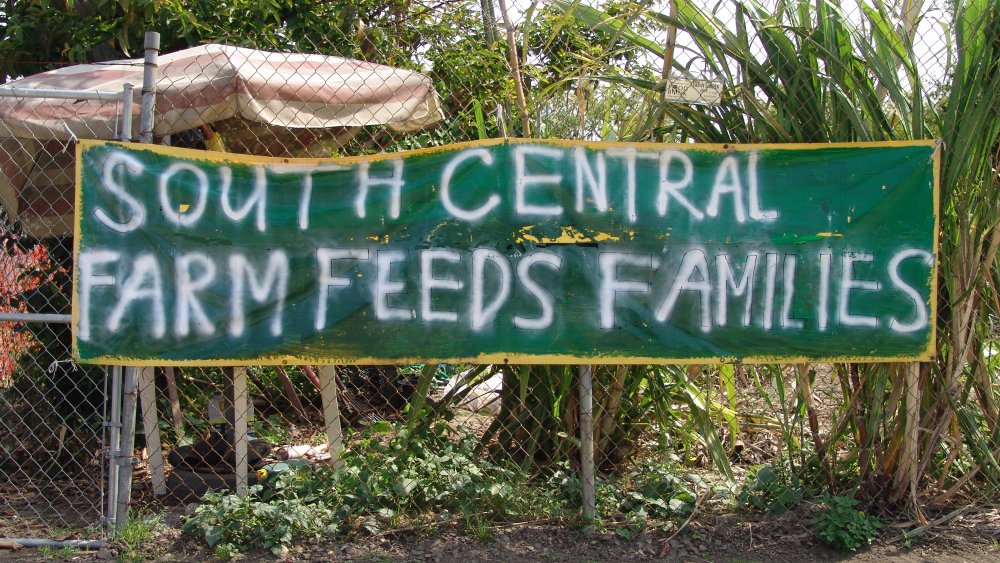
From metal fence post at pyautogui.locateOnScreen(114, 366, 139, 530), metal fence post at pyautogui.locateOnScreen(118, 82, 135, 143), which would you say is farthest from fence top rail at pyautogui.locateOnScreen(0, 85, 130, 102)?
metal fence post at pyautogui.locateOnScreen(114, 366, 139, 530)

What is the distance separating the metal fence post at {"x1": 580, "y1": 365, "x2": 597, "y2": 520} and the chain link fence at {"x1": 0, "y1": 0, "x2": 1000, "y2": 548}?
7 cm

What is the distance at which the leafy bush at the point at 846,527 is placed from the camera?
3.30 metres

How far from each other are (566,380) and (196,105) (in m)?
2.09

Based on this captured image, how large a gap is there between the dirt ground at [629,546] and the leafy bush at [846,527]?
1.9 inches

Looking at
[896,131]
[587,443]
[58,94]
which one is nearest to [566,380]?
[587,443]

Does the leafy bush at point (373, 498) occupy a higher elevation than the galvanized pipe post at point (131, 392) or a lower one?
lower

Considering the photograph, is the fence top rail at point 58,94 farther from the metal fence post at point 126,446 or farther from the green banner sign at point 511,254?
the metal fence post at point 126,446

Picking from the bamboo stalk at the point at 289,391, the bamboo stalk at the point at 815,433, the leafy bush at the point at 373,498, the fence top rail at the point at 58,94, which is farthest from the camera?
the bamboo stalk at the point at 289,391

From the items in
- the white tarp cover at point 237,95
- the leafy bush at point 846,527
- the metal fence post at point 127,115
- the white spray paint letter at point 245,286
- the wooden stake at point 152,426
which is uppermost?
the white tarp cover at point 237,95

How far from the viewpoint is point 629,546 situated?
11.1 feet

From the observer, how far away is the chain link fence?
11.3 feet

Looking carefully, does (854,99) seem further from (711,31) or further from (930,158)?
(711,31)

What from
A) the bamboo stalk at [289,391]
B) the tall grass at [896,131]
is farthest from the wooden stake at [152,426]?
the tall grass at [896,131]

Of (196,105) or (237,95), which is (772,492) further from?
(196,105)
